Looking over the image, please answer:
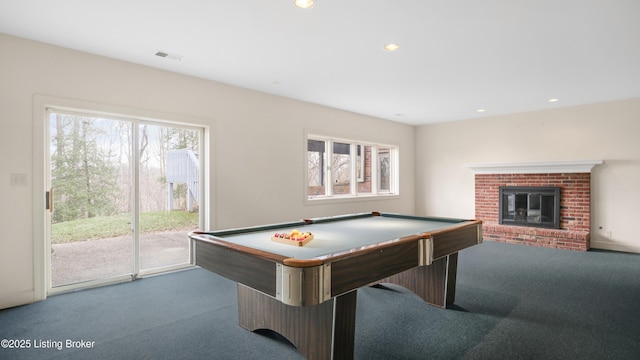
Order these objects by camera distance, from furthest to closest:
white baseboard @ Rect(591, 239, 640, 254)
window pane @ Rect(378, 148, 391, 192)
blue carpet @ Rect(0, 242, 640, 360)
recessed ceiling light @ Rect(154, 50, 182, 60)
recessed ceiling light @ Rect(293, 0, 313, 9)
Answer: window pane @ Rect(378, 148, 391, 192), white baseboard @ Rect(591, 239, 640, 254), recessed ceiling light @ Rect(154, 50, 182, 60), recessed ceiling light @ Rect(293, 0, 313, 9), blue carpet @ Rect(0, 242, 640, 360)

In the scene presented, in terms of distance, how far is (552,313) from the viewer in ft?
9.47

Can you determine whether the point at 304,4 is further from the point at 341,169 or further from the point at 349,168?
the point at 349,168

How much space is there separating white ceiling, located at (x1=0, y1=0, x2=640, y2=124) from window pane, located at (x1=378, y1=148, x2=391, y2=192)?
9.15ft

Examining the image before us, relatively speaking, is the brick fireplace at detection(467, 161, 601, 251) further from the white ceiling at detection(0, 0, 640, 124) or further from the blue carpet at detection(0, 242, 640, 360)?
the blue carpet at detection(0, 242, 640, 360)

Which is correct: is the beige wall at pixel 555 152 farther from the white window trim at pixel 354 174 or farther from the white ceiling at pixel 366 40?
the white ceiling at pixel 366 40

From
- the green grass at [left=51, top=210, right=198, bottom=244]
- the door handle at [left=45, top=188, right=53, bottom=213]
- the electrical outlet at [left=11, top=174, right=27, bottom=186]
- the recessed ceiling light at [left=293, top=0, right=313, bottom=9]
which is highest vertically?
the recessed ceiling light at [left=293, top=0, right=313, bottom=9]

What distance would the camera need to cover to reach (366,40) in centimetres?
313

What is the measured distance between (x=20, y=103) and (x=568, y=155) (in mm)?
7831

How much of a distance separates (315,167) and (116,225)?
3.28 meters

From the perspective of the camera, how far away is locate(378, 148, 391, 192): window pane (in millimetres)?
7504

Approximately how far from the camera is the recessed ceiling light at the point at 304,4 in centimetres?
245

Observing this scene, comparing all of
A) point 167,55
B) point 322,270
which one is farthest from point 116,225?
point 322,270

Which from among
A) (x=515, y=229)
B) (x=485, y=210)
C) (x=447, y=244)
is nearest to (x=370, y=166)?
(x=485, y=210)

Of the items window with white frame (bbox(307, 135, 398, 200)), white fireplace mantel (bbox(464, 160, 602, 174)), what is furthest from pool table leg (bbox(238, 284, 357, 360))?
white fireplace mantel (bbox(464, 160, 602, 174))
